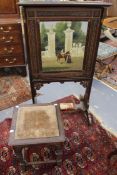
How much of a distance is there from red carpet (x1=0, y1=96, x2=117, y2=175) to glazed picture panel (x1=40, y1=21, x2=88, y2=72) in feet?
2.38

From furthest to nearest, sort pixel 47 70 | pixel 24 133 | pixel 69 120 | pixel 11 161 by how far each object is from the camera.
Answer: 1. pixel 69 120
2. pixel 47 70
3. pixel 11 161
4. pixel 24 133

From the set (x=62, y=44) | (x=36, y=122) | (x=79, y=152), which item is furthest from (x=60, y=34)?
(x=79, y=152)

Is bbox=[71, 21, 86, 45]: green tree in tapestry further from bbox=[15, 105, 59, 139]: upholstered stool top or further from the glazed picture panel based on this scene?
bbox=[15, 105, 59, 139]: upholstered stool top

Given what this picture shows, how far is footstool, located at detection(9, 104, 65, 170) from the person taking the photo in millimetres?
1438

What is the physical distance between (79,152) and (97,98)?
952 millimetres

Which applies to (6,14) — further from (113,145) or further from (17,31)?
(113,145)

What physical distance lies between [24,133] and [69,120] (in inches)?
34.8

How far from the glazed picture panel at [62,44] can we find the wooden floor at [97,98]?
2.51ft

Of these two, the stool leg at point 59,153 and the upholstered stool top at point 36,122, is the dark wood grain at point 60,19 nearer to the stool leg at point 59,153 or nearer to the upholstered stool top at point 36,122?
the upholstered stool top at point 36,122

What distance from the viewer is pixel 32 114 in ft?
5.37

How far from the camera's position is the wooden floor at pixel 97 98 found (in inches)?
90.5

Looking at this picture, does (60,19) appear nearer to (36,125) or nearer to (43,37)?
(43,37)

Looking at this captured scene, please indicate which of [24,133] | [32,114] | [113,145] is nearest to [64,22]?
[32,114]

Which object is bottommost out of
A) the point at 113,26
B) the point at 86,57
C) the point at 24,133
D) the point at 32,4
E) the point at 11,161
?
the point at 11,161
